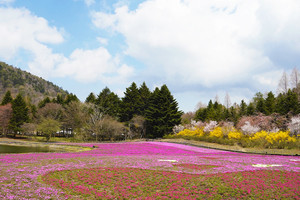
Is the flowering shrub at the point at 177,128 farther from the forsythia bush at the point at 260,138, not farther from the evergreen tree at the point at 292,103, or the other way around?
the evergreen tree at the point at 292,103

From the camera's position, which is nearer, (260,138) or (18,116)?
(260,138)

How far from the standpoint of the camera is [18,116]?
69.1m

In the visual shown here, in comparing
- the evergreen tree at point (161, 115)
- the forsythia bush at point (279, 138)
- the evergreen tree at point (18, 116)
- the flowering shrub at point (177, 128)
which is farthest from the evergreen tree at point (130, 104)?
the forsythia bush at point (279, 138)

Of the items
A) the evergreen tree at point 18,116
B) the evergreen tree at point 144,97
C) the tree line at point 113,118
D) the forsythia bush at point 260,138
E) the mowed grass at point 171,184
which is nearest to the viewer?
the mowed grass at point 171,184

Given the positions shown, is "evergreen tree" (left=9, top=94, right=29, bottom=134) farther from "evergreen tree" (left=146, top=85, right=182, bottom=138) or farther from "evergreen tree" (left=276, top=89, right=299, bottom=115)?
"evergreen tree" (left=276, top=89, right=299, bottom=115)

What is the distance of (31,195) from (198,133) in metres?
46.0

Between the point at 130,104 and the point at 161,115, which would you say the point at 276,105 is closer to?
the point at 161,115

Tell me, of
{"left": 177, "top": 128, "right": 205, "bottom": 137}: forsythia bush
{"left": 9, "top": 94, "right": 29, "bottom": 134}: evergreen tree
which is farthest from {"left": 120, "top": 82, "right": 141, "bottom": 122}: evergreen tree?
{"left": 9, "top": 94, "right": 29, "bottom": 134}: evergreen tree

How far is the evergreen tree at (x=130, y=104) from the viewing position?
67.7 m

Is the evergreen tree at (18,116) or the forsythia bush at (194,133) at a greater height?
the evergreen tree at (18,116)

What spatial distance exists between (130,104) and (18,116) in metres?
36.3

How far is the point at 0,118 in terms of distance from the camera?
64.8m

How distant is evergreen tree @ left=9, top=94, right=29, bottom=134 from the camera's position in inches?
2657

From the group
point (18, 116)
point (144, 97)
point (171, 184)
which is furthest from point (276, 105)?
point (18, 116)
